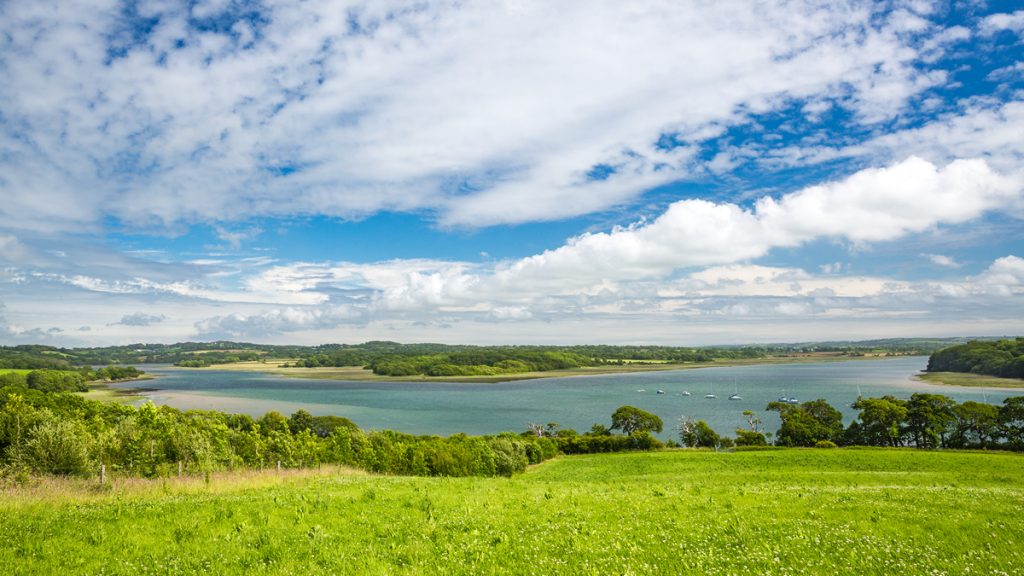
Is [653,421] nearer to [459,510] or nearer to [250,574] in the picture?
[459,510]

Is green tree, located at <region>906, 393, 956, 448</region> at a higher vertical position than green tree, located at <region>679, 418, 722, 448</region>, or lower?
higher

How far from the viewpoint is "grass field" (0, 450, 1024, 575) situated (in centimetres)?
945

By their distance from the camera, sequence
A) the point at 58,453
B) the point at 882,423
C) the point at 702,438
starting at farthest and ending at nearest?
the point at 702,438
the point at 882,423
the point at 58,453

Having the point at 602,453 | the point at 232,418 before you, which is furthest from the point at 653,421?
the point at 232,418

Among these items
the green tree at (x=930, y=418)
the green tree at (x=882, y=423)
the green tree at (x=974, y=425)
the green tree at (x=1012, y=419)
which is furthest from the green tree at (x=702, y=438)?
the green tree at (x=1012, y=419)

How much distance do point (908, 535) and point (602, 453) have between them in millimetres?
72971

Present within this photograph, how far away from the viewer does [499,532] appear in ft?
38.3

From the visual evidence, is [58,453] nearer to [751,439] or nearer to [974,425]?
[751,439]

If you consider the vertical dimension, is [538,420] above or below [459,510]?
below

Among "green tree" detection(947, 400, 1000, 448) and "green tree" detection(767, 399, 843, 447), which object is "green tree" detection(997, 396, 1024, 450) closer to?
"green tree" detection(947, 400, 1000, 448)

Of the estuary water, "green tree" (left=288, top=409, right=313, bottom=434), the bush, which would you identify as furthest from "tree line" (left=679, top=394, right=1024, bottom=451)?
the bush

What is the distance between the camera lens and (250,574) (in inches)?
351

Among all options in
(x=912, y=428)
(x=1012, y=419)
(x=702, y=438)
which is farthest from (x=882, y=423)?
(x=702, y=438)

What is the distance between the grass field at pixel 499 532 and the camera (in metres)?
9.45
